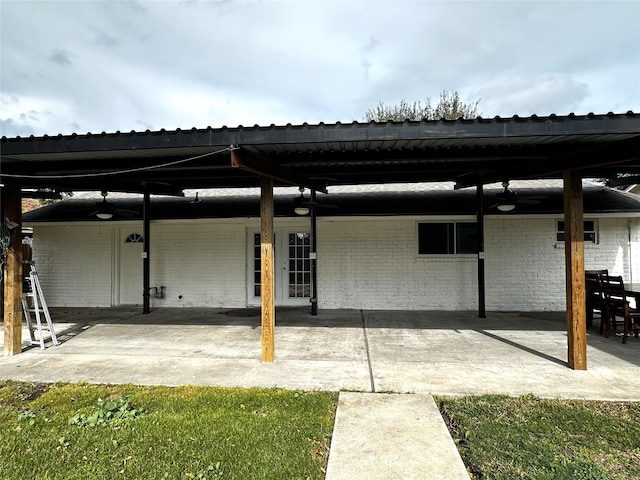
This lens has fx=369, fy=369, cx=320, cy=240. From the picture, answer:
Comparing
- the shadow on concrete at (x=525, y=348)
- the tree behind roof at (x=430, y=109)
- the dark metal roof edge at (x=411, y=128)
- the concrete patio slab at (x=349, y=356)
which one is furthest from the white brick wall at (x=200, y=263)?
the tree behind roof at (x=430, y=109)

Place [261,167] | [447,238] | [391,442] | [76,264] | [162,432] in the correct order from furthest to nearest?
[76,264] < [447,238] < [261,167] < [162,432] < [391,442]

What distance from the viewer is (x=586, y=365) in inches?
185

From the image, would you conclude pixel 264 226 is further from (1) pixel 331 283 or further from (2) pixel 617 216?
(2) pixel 617 216

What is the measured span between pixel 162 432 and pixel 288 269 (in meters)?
6.68

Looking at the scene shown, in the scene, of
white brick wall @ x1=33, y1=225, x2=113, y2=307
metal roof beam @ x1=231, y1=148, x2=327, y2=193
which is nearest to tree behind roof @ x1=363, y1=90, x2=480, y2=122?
white brick wall @ x1=33, y1=225, x2=113, y2=307

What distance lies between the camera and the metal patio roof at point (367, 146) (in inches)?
160

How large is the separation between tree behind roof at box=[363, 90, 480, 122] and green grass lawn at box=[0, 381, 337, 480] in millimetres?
25557

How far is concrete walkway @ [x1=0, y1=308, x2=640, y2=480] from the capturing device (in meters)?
3.05

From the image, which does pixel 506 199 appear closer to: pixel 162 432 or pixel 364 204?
pixel 364 204

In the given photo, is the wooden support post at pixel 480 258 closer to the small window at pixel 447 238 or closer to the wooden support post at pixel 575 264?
the small window at pixel 447 238

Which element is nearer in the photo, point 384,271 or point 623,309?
point 623,309

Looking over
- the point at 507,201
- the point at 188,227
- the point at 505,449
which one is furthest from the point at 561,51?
the point at 505,449

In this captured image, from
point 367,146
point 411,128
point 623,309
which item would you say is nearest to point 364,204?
point 367,146

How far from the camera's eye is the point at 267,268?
5148 mm
